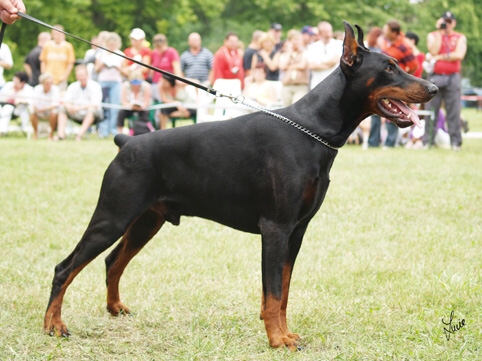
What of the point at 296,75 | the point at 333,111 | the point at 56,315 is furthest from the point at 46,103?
the point at 333,111

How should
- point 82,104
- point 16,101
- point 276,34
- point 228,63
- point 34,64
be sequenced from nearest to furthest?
1. point 228,63
2. point 82,104
3. point 16,101
4. point 276,34
5. point 34,64

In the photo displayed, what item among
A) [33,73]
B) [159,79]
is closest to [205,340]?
[159,79]

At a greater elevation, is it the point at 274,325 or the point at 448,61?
the point at 448,61

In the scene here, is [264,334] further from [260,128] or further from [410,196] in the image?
[410,196]

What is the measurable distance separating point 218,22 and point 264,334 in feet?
143

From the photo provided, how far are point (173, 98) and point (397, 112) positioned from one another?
1367 centimetres

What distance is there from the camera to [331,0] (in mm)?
43719

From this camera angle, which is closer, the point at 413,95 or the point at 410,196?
the point at 413,95

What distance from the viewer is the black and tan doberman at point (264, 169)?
4.01 metres

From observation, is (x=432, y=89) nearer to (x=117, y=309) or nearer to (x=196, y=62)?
(x=117, y=309)

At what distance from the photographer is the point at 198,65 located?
17734 mm

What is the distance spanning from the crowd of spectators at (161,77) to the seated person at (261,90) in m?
0.02

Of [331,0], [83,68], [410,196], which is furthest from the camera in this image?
[331,0]

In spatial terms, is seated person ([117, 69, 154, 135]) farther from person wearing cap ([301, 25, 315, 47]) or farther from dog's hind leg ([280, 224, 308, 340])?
dog's hind leg ([280, 224, 308, 340])
